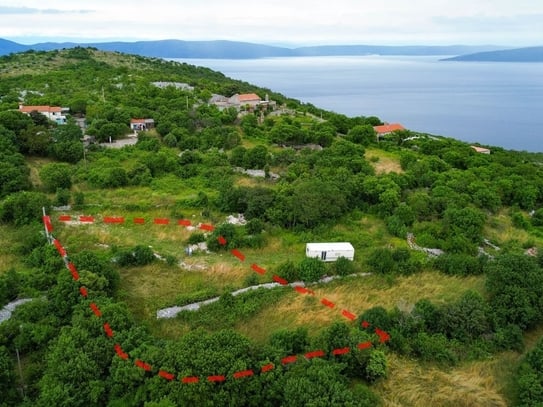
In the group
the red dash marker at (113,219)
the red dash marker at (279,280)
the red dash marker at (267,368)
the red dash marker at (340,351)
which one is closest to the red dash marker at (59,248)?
the red dash marker at (113,219)

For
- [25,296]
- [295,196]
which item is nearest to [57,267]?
[25,296]

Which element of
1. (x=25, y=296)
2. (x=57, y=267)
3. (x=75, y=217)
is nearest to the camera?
(x=25, y=296)

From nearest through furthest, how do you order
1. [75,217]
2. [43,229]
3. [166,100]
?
1. [43,229]
2. [75,217]
3. [166,100]

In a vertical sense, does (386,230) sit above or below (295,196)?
below

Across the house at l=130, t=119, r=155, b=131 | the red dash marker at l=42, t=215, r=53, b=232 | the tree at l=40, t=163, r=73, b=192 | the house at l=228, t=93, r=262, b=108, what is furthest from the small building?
the house at l=228, t=93, r=262, b=108

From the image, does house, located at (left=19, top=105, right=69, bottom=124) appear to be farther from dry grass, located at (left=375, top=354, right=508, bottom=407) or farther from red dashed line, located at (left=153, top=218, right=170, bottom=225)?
dry grass, located at (left=375, top=354, right=508, bottom=407)

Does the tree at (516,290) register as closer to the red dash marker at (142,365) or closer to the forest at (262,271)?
the forest at (262,271)

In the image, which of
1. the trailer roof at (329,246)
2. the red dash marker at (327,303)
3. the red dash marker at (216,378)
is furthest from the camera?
the trailer roof at (329,246)

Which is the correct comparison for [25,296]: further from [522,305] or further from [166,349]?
[522,305]
